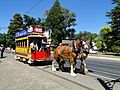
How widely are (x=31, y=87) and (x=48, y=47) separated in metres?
12.1

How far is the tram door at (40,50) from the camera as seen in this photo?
75.4ft

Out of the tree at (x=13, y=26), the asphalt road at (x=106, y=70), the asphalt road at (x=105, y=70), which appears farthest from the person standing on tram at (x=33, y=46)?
the tree at (x=13, y=26)

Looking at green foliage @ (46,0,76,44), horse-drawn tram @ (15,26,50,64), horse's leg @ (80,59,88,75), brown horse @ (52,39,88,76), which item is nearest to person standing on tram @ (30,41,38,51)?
horse-drawn tram @ (15,26,50,64)

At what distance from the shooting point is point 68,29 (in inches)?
4006

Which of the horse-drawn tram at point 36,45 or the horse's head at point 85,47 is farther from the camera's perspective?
the horse-drawn tram at point 36,45

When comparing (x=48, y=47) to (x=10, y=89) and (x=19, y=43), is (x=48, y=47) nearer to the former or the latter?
(x=19, y=43)

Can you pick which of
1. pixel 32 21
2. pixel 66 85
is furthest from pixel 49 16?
pixel 66 85

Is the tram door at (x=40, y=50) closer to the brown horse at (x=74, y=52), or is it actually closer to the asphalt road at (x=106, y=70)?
the asphalt road at (x=106, y=70)

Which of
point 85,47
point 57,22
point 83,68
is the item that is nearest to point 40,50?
point 83,68

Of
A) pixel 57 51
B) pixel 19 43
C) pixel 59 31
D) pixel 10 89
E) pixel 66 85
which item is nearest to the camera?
pixel 10 89

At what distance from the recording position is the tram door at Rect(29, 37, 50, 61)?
2298cm

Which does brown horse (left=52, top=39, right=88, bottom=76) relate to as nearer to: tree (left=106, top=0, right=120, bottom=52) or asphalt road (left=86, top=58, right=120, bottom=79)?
asphalt road (left=86, top=58, right=120, bottom=79)

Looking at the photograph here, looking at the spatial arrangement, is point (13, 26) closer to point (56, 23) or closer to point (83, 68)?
point (56, 23)

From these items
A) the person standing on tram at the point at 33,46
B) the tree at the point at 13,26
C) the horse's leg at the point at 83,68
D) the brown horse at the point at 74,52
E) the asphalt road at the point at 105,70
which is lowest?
the asphalt road at the point at 105,70
